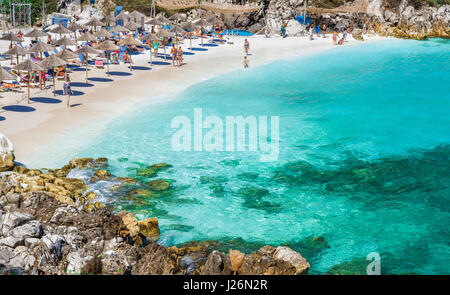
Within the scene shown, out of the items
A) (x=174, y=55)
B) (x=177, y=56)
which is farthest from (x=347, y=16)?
(x=174, y=55)

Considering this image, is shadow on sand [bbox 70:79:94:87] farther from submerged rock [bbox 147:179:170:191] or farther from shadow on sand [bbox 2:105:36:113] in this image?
submerged rock [bbox 147:179:170:191]

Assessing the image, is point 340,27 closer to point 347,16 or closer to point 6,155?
point 347,16

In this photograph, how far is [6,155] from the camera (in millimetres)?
17875

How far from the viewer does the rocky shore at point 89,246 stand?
36.2 feet

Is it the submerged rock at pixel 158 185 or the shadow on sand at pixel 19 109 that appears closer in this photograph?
the submerged rock at pixel 158 185

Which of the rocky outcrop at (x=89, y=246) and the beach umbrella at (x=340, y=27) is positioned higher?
the beach umbrella at (x=340, y=27)

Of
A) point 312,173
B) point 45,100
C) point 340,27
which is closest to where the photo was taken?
point 312,173

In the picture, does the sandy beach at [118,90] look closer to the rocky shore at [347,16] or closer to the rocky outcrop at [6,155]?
the rocky outcrop at [6,155]

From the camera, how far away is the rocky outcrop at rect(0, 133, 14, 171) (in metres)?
17.6

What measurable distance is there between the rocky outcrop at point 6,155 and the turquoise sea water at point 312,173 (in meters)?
2.01

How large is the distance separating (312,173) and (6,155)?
13504 millimetres

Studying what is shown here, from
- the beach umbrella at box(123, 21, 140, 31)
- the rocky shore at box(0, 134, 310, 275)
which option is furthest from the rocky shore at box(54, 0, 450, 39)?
the rocky shore at box(0, 134, 310, 275)

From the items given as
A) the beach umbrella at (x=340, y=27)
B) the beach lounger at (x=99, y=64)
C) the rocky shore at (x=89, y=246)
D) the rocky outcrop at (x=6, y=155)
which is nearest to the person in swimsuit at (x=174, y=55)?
the beach lounger at (x=99, y=64)
